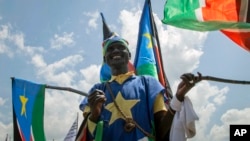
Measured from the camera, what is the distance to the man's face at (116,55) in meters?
3.98

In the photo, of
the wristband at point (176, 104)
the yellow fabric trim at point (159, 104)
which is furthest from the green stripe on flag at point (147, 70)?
the wristband at point (176, 104)

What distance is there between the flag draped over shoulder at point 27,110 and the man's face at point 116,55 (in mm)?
2283

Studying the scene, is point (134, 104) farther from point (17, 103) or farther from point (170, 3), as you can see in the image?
point (17, 103)

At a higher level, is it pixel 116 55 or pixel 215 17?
pixel 215 17

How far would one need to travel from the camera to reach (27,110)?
6176mm

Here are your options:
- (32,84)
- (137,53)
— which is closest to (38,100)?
(32,84)

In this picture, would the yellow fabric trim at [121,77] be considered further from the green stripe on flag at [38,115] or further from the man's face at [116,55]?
the green stripe on flag at [38,115]

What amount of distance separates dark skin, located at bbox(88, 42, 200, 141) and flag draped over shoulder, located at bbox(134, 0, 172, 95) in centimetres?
197

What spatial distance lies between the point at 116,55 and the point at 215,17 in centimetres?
181

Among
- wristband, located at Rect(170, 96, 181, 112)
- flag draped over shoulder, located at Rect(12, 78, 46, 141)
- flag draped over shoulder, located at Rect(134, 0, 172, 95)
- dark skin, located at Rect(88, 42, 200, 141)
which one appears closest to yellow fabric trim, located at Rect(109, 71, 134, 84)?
dark skin, located at Rect(88, 42, 200, 141)

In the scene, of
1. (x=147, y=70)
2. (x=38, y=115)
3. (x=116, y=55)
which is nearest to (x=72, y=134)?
(x=38, y=115)

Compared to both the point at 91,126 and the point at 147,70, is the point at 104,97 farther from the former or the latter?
the point at 147,70

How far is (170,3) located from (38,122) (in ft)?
8.75

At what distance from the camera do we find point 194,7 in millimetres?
5352
